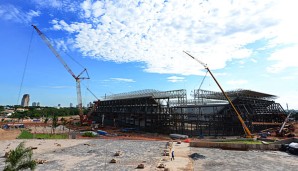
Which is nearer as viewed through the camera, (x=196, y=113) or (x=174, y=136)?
(x=174, y=136)

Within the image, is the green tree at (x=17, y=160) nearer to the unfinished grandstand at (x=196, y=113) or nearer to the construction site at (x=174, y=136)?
the construction site at (x=174, y=136)

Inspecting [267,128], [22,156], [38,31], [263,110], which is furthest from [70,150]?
[38,31]

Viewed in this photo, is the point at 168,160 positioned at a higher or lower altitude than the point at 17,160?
lower

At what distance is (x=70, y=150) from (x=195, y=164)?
1016 inches

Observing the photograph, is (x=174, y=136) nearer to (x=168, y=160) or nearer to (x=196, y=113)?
(x=196, y=113)

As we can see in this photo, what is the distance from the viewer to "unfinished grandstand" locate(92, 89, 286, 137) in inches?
2817

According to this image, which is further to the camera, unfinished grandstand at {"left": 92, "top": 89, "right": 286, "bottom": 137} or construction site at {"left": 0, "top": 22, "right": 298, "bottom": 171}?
unfinished grandstand at {"left": 92, "top": 89, "right": 286, "bottom": 137}

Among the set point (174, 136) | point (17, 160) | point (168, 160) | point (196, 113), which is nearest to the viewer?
point (17, 160)

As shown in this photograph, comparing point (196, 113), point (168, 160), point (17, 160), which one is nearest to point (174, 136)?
point (196, 113)

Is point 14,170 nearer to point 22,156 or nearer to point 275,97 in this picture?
point 22,156

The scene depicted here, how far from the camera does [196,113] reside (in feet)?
255

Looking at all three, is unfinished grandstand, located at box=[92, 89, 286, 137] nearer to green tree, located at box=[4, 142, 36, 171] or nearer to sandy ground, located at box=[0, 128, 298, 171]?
sandy ground, located at box=[0, 128, 298, 171]

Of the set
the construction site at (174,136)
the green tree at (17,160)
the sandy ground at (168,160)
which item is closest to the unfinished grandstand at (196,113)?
the construction site at (174,136)

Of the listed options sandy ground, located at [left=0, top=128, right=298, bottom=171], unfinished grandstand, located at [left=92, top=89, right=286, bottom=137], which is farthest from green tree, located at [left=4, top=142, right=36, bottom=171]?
unfinished grandstand, located at [left=92, top=89, right=286, bottom=137]
